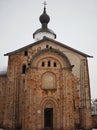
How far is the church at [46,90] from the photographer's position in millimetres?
25766

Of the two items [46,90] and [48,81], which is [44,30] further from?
[46,90]

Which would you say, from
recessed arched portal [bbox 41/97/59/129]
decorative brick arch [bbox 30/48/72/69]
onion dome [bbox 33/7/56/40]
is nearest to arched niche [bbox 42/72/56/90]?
recessed arched portal [bbox 41/97/59/129]

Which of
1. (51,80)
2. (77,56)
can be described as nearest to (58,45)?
(77,56)

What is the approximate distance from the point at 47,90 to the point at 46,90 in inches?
4.8

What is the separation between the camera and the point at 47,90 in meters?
26.5

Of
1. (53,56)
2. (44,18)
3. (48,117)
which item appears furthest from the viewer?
(44,18)

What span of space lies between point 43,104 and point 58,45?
889 centimetres

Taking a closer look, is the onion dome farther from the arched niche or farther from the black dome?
the arched niche

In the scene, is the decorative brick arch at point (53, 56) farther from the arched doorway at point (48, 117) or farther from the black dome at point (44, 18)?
the black dome at point (44, 18)

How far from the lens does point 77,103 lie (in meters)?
28.5

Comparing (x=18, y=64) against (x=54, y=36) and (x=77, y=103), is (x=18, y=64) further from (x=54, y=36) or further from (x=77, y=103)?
(x=54, y=36)

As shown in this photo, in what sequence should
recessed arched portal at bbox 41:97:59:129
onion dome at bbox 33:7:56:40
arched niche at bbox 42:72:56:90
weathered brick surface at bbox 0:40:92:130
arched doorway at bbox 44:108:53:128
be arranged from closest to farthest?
weathered brick surface at bbox 0:40:92:130 → recessed arched portal at bbox 41:97:59:129 → arched doorway at bbox 44:108:53:128 → arched niche at bbox 42:72:56:90 → onion dome at bbox 33:7:56:40

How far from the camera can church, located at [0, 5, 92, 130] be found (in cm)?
2577

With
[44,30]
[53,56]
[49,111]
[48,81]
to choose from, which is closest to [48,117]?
[49,111]
